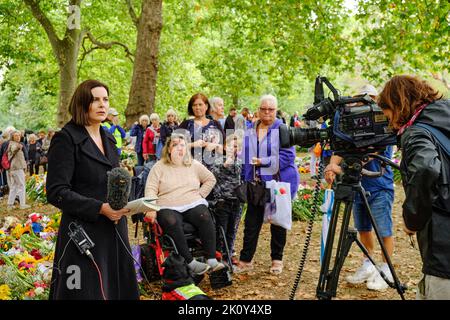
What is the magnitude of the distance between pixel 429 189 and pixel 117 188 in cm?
171

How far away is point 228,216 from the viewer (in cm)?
589

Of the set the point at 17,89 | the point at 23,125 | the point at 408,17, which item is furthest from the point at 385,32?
the point at 23,125

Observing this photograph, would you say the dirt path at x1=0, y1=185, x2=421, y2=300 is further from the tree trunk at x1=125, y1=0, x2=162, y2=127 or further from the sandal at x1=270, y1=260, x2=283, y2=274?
the tree trunk at x1=125, y1=0, x2=162, y2=127

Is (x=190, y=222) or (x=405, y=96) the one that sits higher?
(x=405, y=96)

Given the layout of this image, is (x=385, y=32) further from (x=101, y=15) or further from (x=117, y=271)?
(x=101, y=15)

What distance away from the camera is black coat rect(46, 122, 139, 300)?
→ 2996 mm

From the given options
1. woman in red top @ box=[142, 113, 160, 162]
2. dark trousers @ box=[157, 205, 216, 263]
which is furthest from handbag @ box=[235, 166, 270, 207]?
woman in red top @ box=[142, 113, 160, 162]

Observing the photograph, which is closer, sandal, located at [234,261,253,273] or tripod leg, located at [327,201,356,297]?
tripod leg, located at [327,201,356,297]

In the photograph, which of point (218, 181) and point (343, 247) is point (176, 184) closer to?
point (218, 181)

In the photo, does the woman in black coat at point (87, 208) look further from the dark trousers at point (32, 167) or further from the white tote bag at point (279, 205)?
the dark trousers at point (32, 167)

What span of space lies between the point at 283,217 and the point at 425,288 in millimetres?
2916

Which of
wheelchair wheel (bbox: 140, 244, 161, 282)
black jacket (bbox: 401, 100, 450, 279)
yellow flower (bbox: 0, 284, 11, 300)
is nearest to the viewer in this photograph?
black jacket (bbox: 401, 100, 450, 279)

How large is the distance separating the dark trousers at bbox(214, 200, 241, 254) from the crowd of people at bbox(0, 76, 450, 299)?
0.01 m

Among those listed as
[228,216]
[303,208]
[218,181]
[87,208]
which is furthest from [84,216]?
[303,208]
